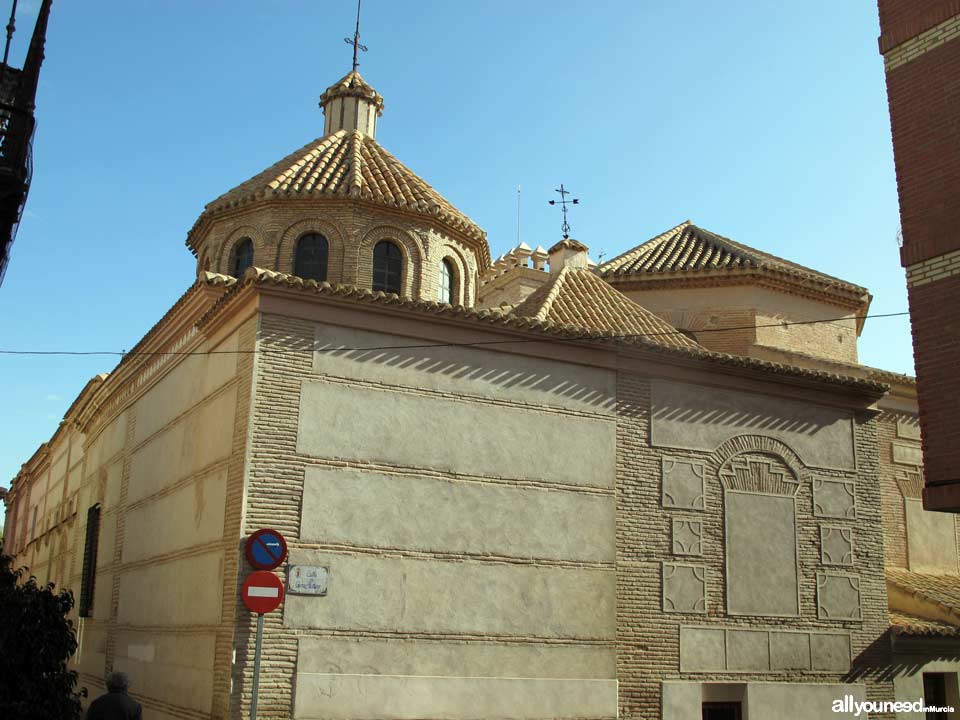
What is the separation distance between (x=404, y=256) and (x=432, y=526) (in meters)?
6.01

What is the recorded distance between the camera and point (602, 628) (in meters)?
11.4

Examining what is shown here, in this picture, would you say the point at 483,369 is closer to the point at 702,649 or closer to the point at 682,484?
the point at 682,484

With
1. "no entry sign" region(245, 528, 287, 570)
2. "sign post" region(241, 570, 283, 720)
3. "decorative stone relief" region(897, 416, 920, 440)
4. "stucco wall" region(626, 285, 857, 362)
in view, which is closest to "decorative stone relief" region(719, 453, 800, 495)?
"stucco wall" region(626, 285, 857, 362)

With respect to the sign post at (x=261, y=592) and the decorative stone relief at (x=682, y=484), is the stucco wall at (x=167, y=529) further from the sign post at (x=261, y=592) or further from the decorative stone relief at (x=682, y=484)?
the decorative stone relief at (x=682, y=484)

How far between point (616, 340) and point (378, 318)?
2.91 meters

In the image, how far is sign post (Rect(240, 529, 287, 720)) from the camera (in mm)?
9242

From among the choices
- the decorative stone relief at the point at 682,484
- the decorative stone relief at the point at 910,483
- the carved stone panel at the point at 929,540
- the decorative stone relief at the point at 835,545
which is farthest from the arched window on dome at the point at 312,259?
the carved stone panel at the point at 929,540

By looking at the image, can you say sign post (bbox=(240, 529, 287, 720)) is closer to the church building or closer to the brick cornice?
the church building

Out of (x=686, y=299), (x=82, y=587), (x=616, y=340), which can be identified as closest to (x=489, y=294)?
(x=686, y=299)

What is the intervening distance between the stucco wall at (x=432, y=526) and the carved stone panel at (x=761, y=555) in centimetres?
172

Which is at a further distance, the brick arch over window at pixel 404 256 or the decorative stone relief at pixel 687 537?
the brick arch over window at pixel 404 256

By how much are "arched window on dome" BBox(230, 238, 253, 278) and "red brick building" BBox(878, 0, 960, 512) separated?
31.2ft

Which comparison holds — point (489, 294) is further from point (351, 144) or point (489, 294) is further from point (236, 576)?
point (236, 576)

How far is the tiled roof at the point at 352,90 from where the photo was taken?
18688 mm
